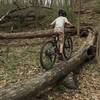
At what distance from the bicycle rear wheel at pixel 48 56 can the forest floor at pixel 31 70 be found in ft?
0.95

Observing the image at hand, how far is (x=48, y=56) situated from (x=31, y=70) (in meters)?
0.80

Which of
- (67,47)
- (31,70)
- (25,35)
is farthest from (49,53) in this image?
(25,35)

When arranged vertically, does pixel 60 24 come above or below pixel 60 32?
above

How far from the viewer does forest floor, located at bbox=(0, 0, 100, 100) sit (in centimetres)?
857

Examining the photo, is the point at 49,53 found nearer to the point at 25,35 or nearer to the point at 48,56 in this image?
the point at 48,56

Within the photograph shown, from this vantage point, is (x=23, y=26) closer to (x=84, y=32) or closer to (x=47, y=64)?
(x=84, y=32)

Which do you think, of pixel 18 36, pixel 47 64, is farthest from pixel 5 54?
pixel 47 64

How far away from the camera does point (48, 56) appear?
998 cm

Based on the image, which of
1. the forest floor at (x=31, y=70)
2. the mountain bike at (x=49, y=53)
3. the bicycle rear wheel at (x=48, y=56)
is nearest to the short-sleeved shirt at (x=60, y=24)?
the mountain bike at (x=49, y=53)

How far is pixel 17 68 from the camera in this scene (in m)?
10.4

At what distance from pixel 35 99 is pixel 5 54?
4.91m

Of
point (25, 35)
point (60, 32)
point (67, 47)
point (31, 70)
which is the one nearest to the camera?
point (31, 70)

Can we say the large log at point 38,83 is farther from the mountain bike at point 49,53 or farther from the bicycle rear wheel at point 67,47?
the bicycle rear wheel at point 67,47

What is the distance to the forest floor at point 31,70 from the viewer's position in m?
8.57
